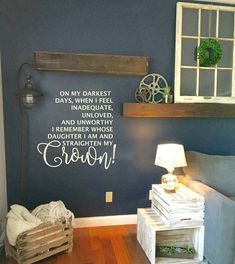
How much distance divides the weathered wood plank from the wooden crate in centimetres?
141

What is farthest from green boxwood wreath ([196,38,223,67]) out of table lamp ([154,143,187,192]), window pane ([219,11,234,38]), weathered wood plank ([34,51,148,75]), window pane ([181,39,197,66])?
table lamp ([154,143,187,192])

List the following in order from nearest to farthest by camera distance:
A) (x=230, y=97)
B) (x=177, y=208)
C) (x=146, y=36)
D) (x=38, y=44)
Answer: (x=177, y=208), (x=38, y=44), (x=146, y=36), (x=230, y=97)

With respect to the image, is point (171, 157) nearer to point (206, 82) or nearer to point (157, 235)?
point (157, 235)

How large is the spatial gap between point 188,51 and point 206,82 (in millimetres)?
384

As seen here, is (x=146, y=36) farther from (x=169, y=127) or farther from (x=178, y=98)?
(x=169, y=127)

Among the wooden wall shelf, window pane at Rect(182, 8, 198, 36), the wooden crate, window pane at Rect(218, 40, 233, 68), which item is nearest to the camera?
the wooden crate

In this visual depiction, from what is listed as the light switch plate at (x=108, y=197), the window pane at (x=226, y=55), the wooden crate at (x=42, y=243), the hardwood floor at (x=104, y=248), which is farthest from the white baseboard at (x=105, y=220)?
the window pane at (x=226, y=55)

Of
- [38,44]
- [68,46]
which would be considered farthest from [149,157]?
[38,44]

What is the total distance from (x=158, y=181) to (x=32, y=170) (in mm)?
1322

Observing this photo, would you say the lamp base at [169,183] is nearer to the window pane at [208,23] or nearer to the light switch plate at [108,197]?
the light switch plate at [108,197]

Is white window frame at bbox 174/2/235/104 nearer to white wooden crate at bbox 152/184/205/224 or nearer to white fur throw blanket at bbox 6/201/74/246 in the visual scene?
white wooden crate at bbox 152/184/205/224

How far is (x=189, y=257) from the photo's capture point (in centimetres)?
211

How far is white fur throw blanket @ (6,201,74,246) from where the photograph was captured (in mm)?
2006

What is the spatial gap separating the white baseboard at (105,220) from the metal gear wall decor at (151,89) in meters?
1.25
